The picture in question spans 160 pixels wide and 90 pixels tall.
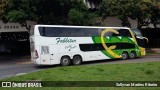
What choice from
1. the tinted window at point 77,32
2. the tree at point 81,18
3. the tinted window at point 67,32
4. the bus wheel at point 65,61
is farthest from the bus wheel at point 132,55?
the bus wheel at point 65,61

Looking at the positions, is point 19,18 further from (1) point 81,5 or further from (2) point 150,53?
(2) point 150,53

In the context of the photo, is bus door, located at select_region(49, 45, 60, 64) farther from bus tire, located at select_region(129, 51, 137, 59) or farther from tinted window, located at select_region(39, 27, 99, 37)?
bus tire, located at select_region(129, 51, 137, 59)

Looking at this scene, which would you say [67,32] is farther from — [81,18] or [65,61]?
[81,18]

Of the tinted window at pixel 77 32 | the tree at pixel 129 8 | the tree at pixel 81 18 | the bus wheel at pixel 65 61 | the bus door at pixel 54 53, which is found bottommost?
the bus wheel at pixel 65 61

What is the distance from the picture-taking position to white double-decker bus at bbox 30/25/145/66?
22.6 m

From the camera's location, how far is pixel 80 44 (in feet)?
79.9

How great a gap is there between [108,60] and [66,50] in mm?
4901

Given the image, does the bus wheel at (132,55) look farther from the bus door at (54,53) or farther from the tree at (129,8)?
the bus door at (54,53)

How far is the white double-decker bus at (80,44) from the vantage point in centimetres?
2256

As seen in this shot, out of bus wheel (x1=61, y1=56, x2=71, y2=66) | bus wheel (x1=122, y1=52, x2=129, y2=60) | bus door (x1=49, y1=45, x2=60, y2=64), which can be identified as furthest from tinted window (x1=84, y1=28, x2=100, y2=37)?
bus wheel (x1=122, y1=52, x2=129, y2=60)

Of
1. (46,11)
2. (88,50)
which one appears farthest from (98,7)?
(88,50)

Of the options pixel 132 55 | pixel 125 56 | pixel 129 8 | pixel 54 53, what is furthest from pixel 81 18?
pixel 54 53

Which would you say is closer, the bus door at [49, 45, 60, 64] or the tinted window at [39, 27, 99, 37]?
the tinted window at [39, 27, 99, 37]

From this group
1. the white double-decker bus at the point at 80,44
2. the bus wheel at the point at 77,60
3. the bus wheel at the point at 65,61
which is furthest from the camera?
the bus wheel at the point at 77,60
